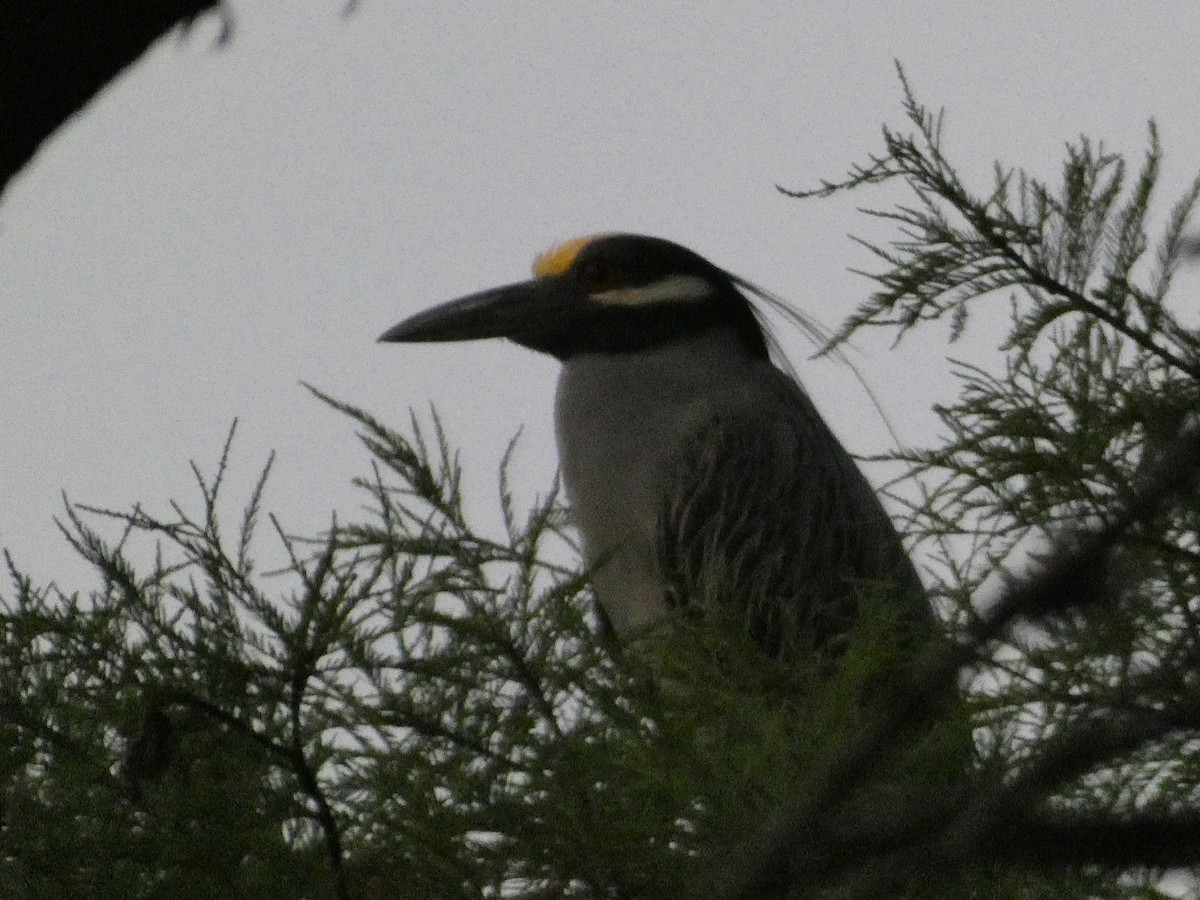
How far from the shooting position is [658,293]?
17.8 ft

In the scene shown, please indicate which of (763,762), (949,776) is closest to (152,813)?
(763,762)

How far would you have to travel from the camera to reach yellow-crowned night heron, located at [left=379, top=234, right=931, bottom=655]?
16.2ft

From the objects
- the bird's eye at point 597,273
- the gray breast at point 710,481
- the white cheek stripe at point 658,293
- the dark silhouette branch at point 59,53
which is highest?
the bird's eye at point 597,273

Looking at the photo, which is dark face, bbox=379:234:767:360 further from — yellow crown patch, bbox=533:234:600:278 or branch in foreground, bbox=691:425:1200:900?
branch in foreground, bbox=691:425:1200:900

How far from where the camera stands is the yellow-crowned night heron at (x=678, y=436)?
16.2 feet

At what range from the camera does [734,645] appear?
275 centimetres

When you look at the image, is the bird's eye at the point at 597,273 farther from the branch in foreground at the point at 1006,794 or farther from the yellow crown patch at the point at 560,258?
the branch in foreground at the point at 1006,794

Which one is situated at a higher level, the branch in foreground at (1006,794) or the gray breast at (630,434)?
the gray breast at (630,434)

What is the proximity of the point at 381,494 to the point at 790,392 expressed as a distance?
2573mm

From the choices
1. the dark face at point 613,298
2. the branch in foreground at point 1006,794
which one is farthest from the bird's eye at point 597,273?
the branch in foreground at point 1006,794

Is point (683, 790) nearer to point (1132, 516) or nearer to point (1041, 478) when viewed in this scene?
point (1041, 478)

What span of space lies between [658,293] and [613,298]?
124 mm

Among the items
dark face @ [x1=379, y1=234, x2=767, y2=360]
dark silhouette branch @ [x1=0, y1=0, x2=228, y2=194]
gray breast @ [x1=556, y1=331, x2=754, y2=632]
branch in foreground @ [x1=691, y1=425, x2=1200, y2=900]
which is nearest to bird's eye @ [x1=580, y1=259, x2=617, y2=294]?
dark face @ [x1=379, y1=234, x2=767, y2=360]

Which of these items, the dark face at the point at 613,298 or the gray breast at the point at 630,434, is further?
the dark face at the point at 613,298
